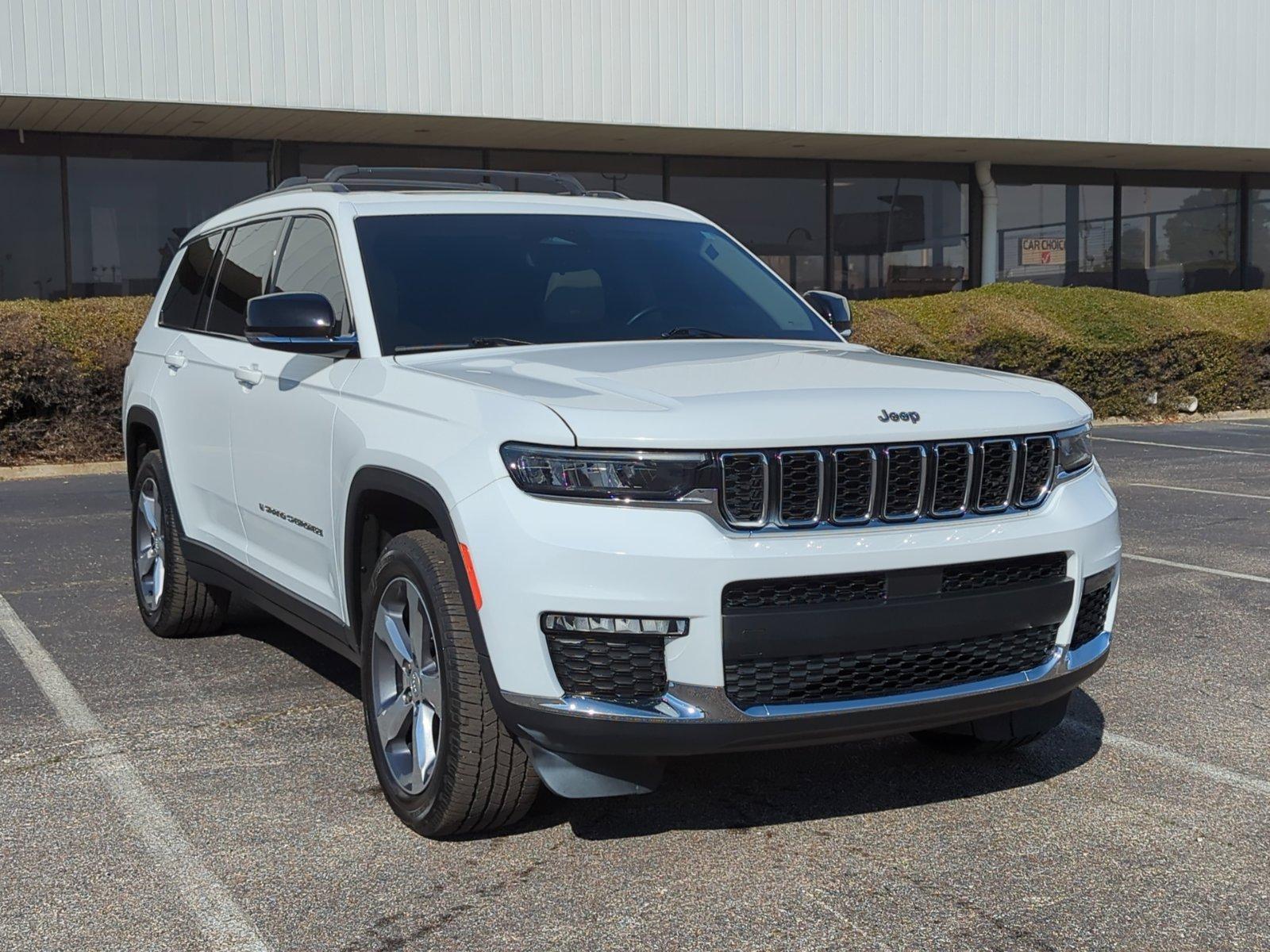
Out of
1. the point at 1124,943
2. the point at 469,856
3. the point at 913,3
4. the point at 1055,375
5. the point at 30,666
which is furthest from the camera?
the point at 913,3

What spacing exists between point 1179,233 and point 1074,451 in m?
23.2

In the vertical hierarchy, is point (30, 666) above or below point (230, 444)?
below

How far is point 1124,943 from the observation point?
3463 mm

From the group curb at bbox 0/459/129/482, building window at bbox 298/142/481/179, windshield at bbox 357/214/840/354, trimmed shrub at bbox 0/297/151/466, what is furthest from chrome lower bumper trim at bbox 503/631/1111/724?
building window at bbox 298/142/481/179

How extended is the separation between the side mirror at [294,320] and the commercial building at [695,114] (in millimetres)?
11878

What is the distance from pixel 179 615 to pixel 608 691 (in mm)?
3476

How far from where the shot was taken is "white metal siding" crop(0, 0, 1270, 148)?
15.4 meters

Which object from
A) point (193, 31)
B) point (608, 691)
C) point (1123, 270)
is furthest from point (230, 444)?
point (1123, 270)

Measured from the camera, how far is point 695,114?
18109 millimetres

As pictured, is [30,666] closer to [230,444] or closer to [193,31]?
[230,444]

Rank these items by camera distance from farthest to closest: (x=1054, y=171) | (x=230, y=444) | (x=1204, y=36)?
1. (x=1054, y=171)
2. (x=1204, y=36)
3. (x=230, y=444)

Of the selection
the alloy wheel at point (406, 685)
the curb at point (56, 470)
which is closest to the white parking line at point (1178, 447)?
the curb at point (56, 470)

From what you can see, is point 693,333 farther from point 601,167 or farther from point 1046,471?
point 601,167

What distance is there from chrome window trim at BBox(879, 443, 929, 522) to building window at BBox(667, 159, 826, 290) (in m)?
17.5
